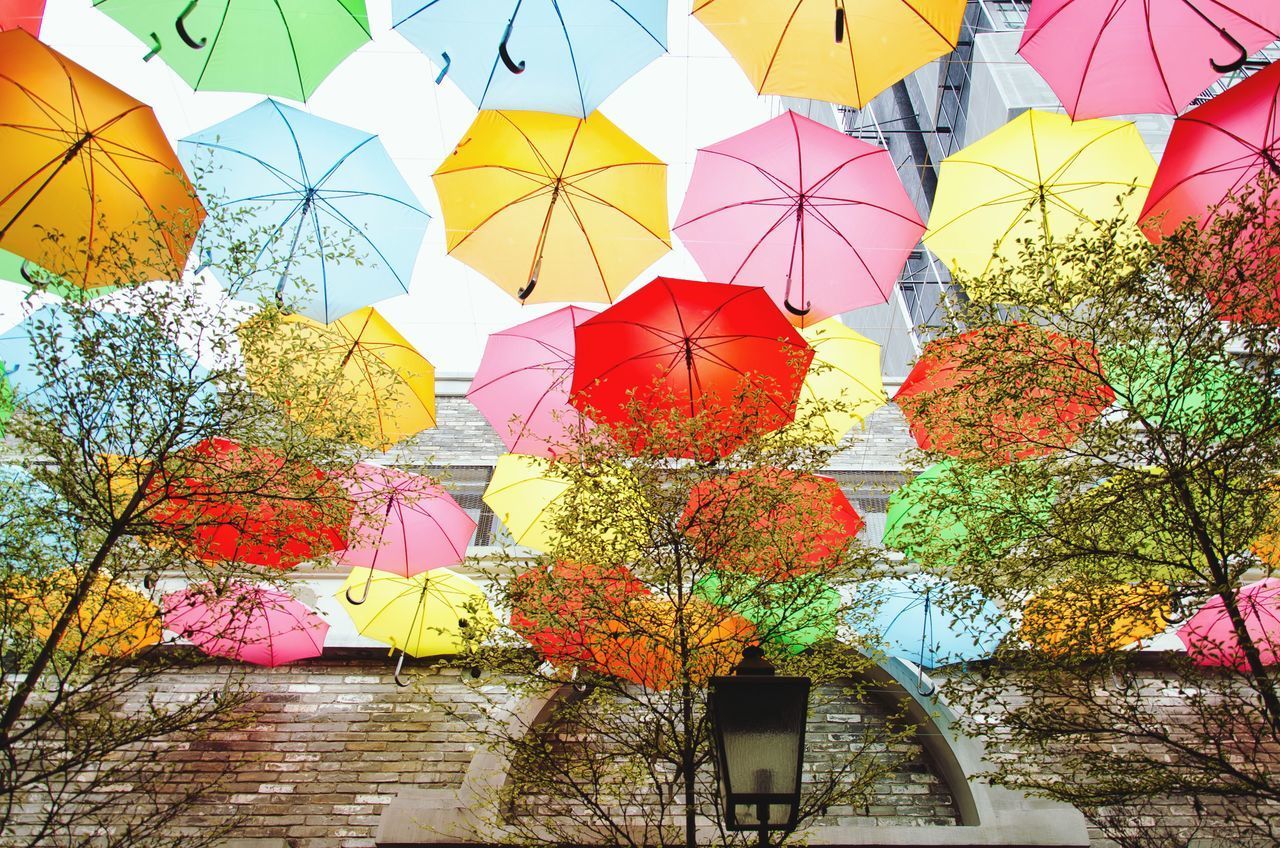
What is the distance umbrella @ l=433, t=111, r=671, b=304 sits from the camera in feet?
22.4

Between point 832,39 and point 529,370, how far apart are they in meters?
4.45

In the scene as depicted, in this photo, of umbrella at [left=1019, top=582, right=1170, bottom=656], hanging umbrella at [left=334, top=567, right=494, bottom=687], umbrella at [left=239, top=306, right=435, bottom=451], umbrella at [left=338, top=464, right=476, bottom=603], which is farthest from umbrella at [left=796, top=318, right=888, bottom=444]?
hanging umbrella at [left=334, top=567, right=494, bottom=687]

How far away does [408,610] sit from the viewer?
28.2ft

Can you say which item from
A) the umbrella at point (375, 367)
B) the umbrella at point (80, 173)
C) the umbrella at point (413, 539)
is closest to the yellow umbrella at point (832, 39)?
the umbrella at point (80, 173)

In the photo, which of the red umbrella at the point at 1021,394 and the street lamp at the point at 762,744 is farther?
the red umbrella at the point at 1021,394

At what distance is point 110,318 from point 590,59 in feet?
13.2

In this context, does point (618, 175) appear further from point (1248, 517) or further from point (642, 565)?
point (1248, 517)

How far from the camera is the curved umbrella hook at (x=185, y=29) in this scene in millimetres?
5328

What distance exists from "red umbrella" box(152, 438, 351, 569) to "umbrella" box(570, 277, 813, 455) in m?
2.23

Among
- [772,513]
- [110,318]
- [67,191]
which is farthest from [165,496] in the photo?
[772,513]

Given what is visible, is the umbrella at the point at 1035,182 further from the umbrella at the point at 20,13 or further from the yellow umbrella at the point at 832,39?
the umbrella at the point at 20,13

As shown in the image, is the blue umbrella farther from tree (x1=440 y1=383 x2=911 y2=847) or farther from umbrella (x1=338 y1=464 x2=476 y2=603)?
umbrella (x1=338 y1=464 x2=476 y2=603)

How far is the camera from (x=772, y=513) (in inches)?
222

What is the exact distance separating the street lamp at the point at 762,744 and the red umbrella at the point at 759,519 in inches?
95.3
